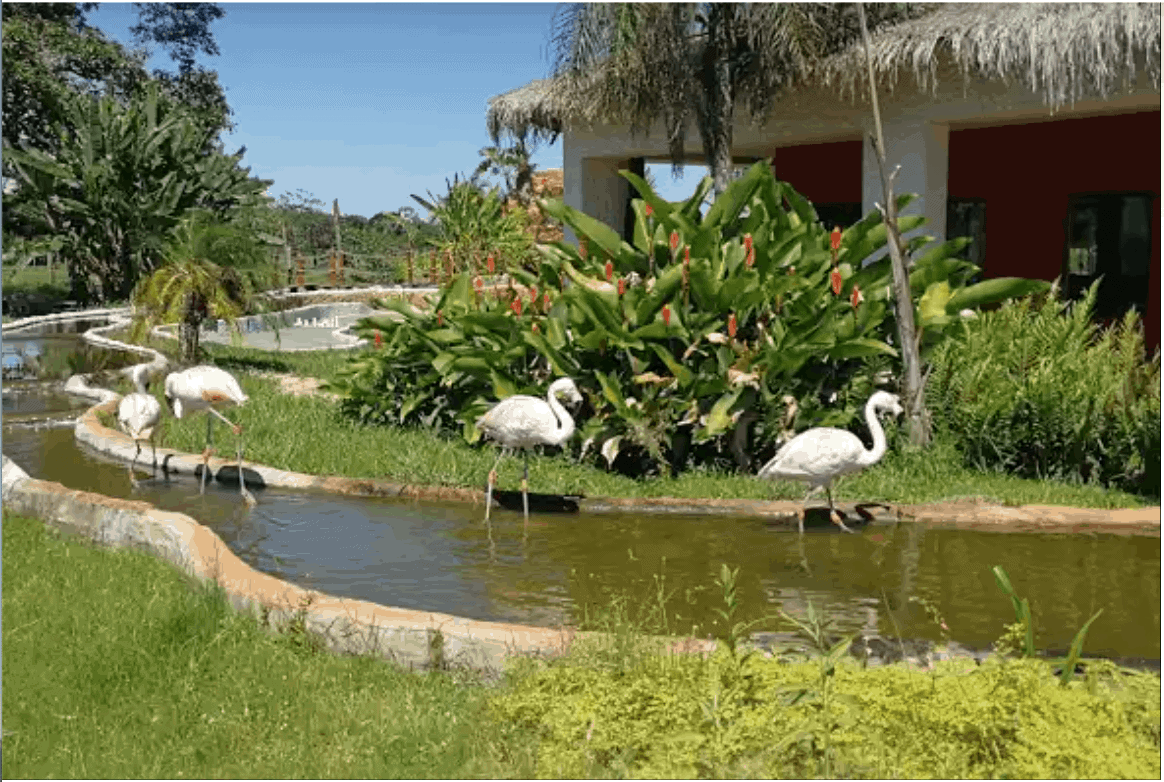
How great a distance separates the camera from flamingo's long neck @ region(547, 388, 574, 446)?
7.79 metres

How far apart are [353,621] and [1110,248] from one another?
11569 millimetres

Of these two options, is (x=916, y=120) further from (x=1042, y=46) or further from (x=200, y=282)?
(x=200, y=282)

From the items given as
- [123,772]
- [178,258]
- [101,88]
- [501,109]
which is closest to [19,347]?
[178,258]

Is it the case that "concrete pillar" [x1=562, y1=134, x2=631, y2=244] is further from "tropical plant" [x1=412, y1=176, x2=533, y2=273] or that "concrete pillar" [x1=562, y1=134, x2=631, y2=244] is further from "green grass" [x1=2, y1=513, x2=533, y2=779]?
"green grass" [x1=2, y1=513, x2=533, y2=779]

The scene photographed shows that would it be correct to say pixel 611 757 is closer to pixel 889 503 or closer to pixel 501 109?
pixel 889 503

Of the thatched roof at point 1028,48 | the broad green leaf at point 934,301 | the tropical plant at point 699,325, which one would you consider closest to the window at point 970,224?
the thatched roof at point 1028,48

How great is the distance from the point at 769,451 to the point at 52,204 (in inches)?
789

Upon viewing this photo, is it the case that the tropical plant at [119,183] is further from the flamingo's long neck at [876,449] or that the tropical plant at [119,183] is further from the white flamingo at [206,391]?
the flamingo's long neck at [876,449]

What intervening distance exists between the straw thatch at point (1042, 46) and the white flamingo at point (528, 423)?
238 inches

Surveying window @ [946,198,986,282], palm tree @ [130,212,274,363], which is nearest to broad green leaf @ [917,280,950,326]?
window @ [946,198,986,282]

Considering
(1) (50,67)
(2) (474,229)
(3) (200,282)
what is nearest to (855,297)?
(3) (200,282)

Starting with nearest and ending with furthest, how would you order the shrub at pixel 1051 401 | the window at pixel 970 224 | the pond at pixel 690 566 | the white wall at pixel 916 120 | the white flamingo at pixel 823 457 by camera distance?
1. the pond at pixel 690 566
2. the white flamingo at pixel 823 457
3. the shrub at pixel 1051 401
4. the white wall at pixel 916 120
5. the window at pixel 970 224

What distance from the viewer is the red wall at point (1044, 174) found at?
1353 centimetres

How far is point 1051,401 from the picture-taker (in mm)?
8430
